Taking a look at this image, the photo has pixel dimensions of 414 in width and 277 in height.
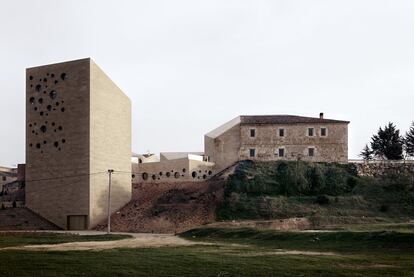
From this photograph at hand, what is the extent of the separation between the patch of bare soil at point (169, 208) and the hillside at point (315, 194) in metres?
1.69

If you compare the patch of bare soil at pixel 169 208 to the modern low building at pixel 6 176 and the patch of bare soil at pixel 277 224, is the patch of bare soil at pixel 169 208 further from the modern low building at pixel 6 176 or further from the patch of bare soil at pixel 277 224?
the modern low building at pixel 6 176

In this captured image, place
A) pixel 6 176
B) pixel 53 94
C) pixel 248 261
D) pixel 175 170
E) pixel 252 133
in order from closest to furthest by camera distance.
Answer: pixel 248 261 → pixel 53 94 → pixel 175 170 → pixel 252 133 → pixel 6 176

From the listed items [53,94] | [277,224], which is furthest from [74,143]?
[277,224]

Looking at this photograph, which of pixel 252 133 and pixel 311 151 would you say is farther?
pixel 252 133

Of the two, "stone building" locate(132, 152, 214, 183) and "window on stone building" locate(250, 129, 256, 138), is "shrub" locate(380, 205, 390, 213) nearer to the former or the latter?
"window on stone building" locate(250, 129, 256, 138)

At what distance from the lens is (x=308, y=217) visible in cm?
4362

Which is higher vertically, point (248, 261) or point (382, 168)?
point (382, 168)

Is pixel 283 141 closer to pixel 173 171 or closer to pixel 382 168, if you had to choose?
pixel 382 168

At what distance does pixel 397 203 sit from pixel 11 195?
39.8m

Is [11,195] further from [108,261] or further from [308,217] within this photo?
[108,261]

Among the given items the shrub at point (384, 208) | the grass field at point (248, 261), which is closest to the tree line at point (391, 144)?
the shrub at point (384, 208)

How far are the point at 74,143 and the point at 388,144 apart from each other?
39592mm

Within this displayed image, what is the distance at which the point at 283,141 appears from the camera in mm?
55875

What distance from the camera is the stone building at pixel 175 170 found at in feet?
178
